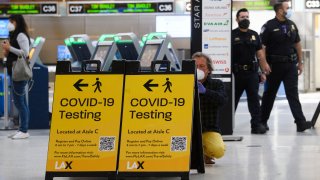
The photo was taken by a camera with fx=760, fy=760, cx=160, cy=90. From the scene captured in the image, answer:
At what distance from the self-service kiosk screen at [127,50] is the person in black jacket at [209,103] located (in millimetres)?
7537

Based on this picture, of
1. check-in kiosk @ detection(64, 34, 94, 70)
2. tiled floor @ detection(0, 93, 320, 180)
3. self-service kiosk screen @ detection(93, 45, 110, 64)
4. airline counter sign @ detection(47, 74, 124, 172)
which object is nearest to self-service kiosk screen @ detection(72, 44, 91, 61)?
check-in kiosk @ detection(64, 34, 94, 70)

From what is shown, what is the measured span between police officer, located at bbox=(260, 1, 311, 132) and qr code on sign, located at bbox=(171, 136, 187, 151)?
444 centimetres

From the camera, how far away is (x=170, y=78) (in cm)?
635

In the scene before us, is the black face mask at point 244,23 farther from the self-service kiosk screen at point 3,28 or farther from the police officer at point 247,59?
the self-service kiosk screen at point 3,28

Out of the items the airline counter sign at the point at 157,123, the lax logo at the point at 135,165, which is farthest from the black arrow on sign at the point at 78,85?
the lax logo at the point at 135,165

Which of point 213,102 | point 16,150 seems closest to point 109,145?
point 213,102

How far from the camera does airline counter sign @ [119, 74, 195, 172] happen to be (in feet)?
20.2

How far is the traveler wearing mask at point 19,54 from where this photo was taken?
10055 millimetres

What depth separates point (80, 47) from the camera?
16422 millimetres

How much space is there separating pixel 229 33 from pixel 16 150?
9.65ft

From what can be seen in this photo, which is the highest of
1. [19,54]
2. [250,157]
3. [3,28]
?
[3,28]

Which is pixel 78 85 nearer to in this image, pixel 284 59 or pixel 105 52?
pixel 284 59

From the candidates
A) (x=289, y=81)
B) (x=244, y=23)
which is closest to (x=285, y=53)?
(x=289, y=81)

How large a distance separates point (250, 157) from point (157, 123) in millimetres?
1972
